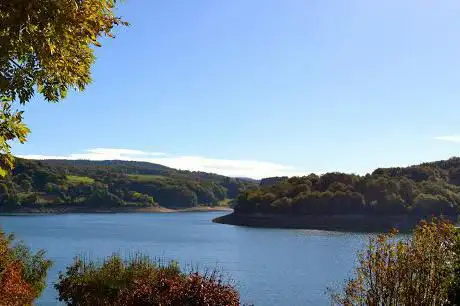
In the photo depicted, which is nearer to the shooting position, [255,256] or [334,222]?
[255,256]

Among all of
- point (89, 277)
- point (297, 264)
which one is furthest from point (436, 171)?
point (89, 277)

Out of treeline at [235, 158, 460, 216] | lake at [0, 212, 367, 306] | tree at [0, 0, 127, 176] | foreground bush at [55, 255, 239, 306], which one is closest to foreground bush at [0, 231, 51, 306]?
foreground bush at [55, 255, 239, 306]

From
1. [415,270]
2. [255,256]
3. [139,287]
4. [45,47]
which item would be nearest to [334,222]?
[255,256]

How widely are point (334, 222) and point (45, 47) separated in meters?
146

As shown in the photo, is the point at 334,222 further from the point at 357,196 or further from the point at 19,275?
the point at 19,275

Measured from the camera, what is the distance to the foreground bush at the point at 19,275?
686 inches

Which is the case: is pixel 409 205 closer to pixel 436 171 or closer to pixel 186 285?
pixel 436 171

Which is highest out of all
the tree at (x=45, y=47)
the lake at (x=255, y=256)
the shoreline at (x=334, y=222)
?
the tree at (x=45, y=47)

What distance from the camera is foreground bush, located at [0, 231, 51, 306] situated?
17422 mm

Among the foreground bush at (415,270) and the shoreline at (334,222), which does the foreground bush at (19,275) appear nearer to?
the foreground bush at (415,270)

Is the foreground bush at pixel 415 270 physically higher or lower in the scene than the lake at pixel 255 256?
higher

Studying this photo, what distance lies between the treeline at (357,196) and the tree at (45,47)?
462 ft

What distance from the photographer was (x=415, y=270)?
1071 centimetres

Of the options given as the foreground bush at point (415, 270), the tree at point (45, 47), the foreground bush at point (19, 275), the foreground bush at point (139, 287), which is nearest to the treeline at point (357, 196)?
the foreground bush at point (19, 275)
